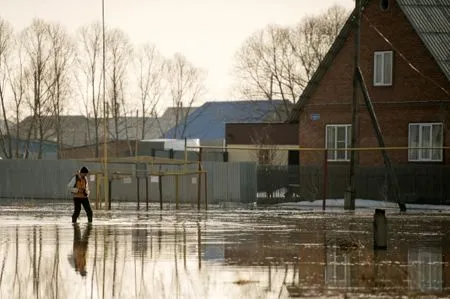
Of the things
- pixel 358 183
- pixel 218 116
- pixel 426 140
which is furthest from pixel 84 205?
pixel 218 116

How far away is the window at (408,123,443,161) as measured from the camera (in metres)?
55.0

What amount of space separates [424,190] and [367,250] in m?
26.5

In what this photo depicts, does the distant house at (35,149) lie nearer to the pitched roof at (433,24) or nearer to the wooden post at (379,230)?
the pitched roof at (433,24)

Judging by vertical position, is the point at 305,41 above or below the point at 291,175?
above

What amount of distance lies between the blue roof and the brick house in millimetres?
51899

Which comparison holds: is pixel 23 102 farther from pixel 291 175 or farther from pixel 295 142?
pixel 291 175

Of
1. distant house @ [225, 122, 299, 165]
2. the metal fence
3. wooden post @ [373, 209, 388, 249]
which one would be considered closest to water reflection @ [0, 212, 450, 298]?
wooden post @ [373, 209, 388, 249]

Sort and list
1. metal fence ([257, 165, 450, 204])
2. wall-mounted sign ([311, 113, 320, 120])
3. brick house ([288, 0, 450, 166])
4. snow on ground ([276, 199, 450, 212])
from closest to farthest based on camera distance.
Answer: snow on ground ([276, 199, 450, 212]) → metal fence ([257, 165, 450, 204]) → brick house ([288, 0, 450, 166]) → wall-mounted sign ([311, 113, 320, 120])

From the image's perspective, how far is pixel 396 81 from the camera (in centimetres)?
5581

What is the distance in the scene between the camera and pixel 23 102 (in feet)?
320

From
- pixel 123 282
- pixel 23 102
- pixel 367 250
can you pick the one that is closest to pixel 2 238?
pixel 367 250

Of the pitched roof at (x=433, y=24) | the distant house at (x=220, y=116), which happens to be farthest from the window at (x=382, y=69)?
the distant house at (x=220, y=116)

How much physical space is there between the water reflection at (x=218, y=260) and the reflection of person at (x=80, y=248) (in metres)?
0.02

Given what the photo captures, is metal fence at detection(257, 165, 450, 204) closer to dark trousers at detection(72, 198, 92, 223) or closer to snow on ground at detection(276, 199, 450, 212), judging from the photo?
snow on ground at detection(276, 199, 450, 212)
